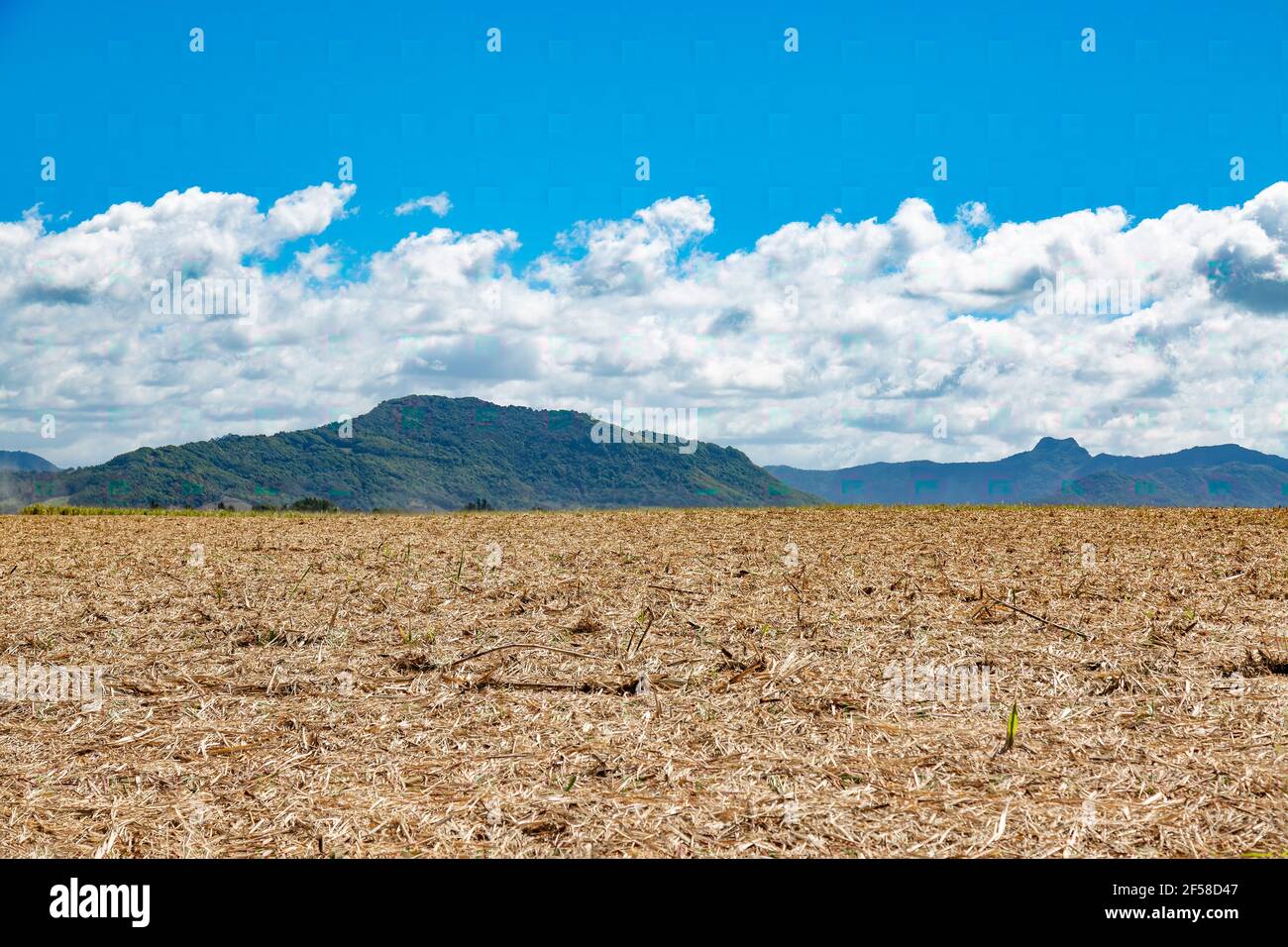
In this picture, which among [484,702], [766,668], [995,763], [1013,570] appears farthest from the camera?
[1013,570]

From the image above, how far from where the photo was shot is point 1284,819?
635 centimetres

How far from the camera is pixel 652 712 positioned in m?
8.95

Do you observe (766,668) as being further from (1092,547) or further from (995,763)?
(1092,547)

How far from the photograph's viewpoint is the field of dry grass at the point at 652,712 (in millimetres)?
6375

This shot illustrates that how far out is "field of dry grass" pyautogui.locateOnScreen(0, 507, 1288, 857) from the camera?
251 inches

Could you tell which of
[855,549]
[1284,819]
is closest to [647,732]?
[1284,819]

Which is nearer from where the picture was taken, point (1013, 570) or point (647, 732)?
point (647, 732)

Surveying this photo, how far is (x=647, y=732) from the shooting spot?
8.34 metres

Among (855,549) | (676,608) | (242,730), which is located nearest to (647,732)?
(242,730)

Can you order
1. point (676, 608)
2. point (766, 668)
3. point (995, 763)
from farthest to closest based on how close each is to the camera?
point (676, 608) < point (766, 668) < point (995, 763)
